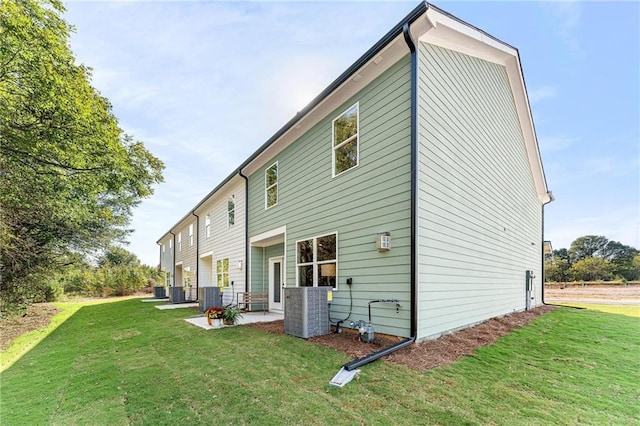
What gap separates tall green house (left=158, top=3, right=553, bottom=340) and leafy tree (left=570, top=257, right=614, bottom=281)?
27.4 m

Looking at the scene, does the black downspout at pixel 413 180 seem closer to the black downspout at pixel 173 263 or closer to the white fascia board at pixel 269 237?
the white fascia board at pixel 269 237

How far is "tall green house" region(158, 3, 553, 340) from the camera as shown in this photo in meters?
5.57

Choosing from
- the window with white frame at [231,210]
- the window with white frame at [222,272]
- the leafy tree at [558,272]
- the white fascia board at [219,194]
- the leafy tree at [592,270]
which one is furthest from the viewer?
the leafy tree at [558,272]

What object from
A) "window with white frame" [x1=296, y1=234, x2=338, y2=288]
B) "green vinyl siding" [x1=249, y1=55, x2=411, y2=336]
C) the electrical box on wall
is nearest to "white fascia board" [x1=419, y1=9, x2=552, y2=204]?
"green vinyl siding" [x1=249, y1=55, x2=411, y2=336]

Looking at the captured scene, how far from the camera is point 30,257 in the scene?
9.18 m

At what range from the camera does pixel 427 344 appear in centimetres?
530

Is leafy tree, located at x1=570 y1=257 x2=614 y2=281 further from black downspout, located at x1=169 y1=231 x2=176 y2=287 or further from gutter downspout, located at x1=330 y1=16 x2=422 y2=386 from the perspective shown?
black downspout, located at x1=169 y1=231 x2=176 y2=287

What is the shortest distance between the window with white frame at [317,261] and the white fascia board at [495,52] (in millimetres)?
4546

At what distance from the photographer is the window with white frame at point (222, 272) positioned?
46.0 feet

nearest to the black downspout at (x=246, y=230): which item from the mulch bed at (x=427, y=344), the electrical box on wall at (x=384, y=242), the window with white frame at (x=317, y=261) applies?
the window with white frame at (x=317, y=261)

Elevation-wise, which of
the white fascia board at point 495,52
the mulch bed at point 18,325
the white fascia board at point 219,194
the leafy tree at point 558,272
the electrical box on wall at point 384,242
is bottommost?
the leafy tree at point 558,272

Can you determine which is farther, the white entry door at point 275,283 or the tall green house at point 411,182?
the white entry door at point 275,283

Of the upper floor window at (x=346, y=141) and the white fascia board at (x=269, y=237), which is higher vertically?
the upper floor window at (x=346, y=141)

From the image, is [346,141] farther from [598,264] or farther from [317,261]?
[598,264]
